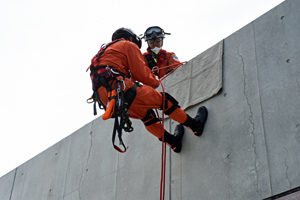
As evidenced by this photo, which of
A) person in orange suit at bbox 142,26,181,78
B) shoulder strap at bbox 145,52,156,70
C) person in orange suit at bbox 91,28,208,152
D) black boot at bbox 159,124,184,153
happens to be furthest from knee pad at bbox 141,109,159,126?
shoulder strap at bbox 145,52,156,70

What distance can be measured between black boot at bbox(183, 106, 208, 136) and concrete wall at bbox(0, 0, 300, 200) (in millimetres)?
53

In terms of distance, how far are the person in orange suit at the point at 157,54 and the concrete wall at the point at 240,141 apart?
765 mm

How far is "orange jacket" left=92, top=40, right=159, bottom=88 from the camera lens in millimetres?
4707

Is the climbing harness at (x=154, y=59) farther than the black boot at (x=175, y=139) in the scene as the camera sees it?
Yes

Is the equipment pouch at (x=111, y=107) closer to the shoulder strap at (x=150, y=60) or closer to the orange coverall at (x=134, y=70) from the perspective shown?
the orange coverall at (x=134, y=70)

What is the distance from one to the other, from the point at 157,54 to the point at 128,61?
142 cm

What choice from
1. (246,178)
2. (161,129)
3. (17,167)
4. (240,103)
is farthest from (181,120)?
(17,167)

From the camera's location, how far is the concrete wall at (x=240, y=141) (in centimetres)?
402

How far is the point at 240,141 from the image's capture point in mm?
4359

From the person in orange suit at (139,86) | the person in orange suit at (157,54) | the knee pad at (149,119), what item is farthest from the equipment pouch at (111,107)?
the person in orange suit at (157,54)

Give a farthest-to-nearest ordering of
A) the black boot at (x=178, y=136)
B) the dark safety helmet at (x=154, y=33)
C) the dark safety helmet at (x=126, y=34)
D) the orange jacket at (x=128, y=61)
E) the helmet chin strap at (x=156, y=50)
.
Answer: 1. the helmet chin strap at (x=156, y=50)
2. the dark safety helmet at (x=154, y=33)
3. the dark safety helmet at (x=126, y=34)
4. the black boot at (x=178, y=136)
5. the orange jacket at (x=128, y=61)

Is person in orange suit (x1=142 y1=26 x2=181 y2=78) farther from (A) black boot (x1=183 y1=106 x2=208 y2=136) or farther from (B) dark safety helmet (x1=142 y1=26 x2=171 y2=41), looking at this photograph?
(A) black boot (x1=183 y1=106 x2=208 y2=136)

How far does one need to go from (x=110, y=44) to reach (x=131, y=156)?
1.41 meters

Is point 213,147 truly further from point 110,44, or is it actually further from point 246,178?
point 110,44
